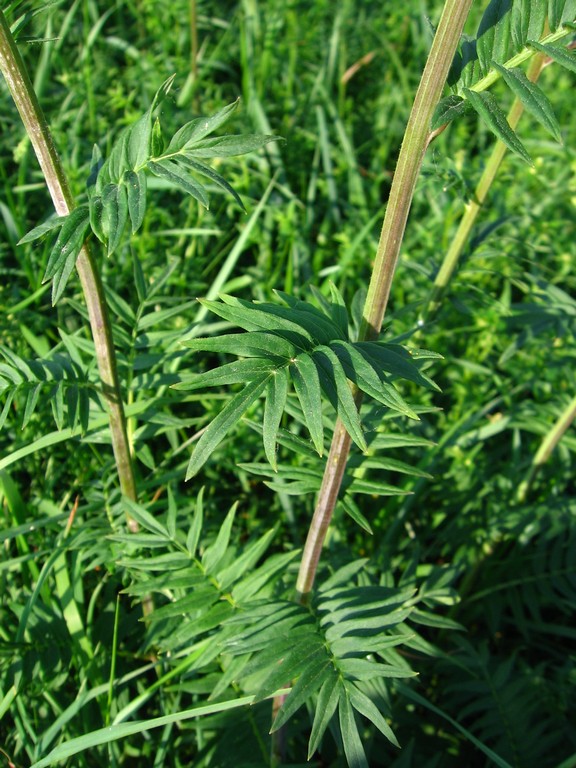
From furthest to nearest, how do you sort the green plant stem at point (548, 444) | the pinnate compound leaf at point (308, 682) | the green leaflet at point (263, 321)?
1. the green plant stem at point (548, 444)
2. the pinnate compound leaf at point (308, 682)
3. the green leaflet at point (263, 321)

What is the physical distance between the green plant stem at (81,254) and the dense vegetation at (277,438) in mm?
66

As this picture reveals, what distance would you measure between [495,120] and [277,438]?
673 millimetres

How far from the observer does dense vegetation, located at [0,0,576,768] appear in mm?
1284

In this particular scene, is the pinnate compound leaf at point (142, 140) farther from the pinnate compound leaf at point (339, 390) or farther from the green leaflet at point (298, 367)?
the pinnate compound leaf at point (339, 390)

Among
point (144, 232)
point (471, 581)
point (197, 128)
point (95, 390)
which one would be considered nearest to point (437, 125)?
point (197, 128)

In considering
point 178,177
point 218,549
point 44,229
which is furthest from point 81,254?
point 218,549

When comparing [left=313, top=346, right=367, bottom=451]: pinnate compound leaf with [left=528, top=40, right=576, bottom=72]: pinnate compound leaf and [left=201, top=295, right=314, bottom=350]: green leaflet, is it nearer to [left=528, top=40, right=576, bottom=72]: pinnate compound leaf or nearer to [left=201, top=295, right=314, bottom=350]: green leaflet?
[left=201, top=295, right=314, bottom=350]: green leaflet

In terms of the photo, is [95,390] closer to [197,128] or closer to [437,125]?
[197,128]

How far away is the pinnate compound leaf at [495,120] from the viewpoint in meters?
1.04

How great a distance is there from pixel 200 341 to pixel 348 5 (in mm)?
3121

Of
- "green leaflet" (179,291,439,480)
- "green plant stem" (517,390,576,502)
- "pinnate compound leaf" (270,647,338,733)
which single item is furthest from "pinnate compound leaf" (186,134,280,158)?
"green plant stem" (517,390,576,502)

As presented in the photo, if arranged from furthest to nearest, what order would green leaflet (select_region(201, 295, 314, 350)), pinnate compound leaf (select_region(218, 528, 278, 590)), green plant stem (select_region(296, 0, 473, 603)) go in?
pinnate compound leaf (select_region(218, 528, 278, 590)), green leaflet (select_region(201, 295, 314, 350)), green plant stem (select_region(296, 0, 473, 603))

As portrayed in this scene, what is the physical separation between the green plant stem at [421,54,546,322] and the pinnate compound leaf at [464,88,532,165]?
0.62m

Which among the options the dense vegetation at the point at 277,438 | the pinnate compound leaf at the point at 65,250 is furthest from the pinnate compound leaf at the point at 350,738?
the pinnate compound leaf at the point at 65,250
